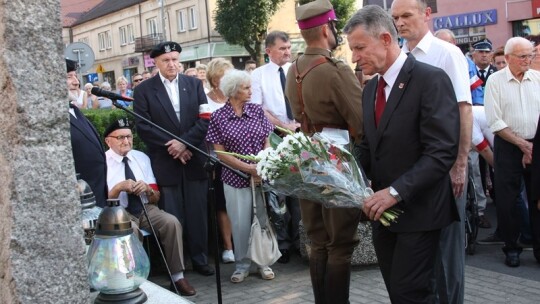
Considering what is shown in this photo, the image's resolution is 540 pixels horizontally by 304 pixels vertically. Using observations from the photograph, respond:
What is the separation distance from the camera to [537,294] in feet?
17.8

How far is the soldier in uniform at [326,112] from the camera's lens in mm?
4410

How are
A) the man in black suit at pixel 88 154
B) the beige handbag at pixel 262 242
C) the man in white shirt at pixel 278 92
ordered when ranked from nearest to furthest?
1. the man in black suit at pixel 88 154
2. the beige handbag at pixel 262 242
3. the man in white shirt at pixel 278 92

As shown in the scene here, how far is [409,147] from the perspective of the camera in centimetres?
351

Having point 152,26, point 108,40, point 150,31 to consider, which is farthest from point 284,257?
point 108,40

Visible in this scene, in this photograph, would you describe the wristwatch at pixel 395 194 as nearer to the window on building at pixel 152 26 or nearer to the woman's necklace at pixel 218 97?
the woman's necklace at pixel 218 97

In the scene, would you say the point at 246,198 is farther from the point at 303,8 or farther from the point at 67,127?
the point at 67,127

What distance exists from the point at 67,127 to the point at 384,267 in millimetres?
2200

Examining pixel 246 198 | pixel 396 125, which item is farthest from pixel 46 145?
pixel 246 198

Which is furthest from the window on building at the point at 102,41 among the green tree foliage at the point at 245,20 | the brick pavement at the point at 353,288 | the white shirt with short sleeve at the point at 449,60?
Answer: the white shirt with short sleeve at the point at 449,60

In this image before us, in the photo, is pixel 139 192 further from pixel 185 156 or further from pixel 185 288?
pixel 185 288

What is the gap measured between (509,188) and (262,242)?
2.54 m

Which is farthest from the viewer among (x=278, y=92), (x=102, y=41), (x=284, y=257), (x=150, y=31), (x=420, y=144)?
(x=102, y=41)

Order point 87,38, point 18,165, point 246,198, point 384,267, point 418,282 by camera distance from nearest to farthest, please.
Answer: point 18,165 → point 418,282 → point 384,267 → point 246,198 → point 87,38

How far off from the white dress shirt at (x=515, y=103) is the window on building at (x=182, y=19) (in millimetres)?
44984
